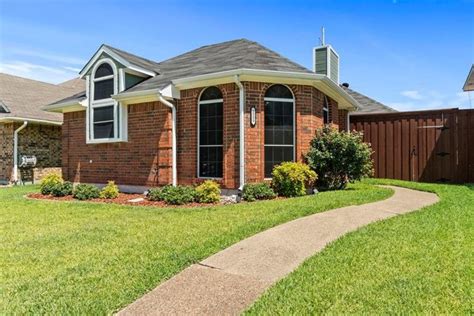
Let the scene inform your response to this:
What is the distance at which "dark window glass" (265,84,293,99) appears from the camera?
9508 millimetres

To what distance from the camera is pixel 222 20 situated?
36.1 ft

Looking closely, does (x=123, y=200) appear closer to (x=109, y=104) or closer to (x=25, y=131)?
(x=109, y=104)

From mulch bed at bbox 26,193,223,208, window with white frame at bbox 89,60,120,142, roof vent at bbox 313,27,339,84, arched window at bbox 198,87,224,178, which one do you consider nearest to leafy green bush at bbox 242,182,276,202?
mulch bed at bbox 26,193,223,208

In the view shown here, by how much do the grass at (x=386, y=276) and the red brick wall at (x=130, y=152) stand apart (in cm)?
660

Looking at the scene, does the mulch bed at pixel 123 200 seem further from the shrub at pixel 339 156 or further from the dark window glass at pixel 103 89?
the dark window glass at pixel 103 89

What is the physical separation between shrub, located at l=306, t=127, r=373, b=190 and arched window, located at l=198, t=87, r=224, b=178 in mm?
2522

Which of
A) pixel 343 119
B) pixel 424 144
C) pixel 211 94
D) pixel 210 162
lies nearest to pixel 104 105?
pixel 211 94

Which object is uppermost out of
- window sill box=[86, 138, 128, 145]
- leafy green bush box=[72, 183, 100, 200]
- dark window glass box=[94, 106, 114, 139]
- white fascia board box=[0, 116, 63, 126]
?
white fascia board box=[0, 116, 63, 126]

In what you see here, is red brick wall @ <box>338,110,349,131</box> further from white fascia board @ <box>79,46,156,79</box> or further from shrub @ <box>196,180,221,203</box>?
white fascia board @ <box>79,46,156,79</box>

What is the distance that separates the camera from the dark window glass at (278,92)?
9508 millimetres

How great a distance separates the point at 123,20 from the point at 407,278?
8510 mm

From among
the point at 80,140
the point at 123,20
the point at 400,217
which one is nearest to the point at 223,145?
the point at 123,20

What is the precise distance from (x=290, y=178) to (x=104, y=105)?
6656mm

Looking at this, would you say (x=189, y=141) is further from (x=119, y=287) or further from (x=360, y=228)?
(x=119, y=287)
